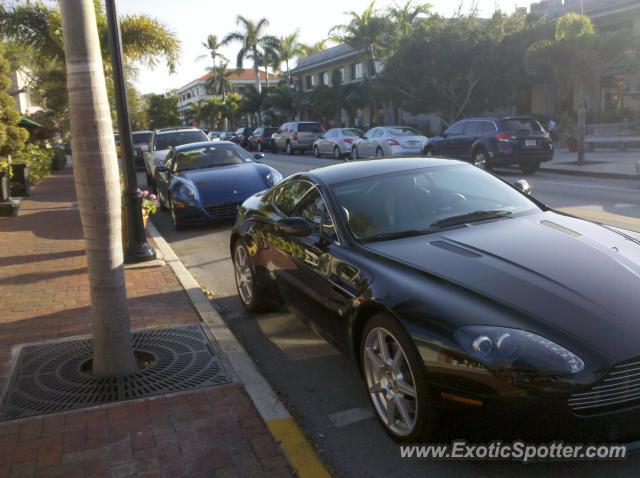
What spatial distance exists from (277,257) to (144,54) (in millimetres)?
14833

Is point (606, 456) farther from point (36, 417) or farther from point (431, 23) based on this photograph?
point (431, 23)

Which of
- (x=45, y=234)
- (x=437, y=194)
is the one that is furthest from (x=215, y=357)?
(x=45, y=234)

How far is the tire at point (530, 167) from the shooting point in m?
17.8

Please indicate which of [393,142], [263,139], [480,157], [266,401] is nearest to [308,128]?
[263,139]

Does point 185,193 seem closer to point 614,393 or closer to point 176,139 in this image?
point 176,139

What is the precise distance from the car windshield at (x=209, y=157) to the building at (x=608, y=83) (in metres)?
18.1

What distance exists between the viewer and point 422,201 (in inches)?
181

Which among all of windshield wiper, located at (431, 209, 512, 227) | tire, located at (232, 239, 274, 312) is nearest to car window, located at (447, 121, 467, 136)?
tire, located at (232, 239, 274, 312)

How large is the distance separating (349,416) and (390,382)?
0.59m

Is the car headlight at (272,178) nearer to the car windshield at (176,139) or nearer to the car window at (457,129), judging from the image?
the car windshield at (176,139)

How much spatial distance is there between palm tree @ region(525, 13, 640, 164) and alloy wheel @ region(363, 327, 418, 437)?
1693 cm

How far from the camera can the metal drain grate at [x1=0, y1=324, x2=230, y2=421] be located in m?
4.20

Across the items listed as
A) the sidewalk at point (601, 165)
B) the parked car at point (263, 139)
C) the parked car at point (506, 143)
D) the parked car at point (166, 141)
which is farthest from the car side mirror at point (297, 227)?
the parked car at point (263, 139)

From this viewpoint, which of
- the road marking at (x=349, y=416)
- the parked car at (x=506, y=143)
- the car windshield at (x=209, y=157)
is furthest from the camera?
the parked car at (x=506, y=143)
